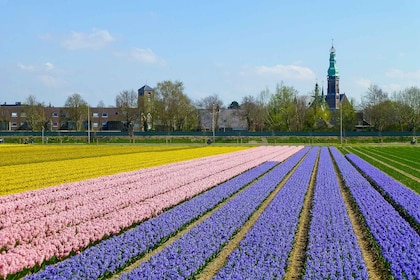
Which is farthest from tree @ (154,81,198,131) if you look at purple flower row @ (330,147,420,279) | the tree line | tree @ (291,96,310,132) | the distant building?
purple flower row @ (330,147,420,279)

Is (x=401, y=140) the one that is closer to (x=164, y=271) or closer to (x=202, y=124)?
(x=202, y=124)

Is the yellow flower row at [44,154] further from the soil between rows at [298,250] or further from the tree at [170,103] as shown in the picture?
the tree at [170,103]

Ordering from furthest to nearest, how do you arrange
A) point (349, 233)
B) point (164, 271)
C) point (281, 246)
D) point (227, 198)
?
point (227, 198)
point (349, 233)
point (281, 246)
point (164, 271)

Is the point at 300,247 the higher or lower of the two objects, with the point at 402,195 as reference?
lower

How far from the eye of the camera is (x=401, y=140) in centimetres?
9112

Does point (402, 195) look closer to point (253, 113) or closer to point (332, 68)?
point (253, 113)

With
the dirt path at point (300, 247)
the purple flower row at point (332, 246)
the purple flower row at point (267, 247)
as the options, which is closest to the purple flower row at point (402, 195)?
the purple flower row at point (332, 246)

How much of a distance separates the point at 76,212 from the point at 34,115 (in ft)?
375

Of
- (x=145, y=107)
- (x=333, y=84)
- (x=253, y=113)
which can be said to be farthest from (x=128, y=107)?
(x=333, y=84)

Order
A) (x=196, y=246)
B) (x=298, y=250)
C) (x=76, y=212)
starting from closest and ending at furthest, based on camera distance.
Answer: (x=196, y=246)
(x=298, y=250)
(x=76, y=212)

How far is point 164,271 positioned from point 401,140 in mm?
91155

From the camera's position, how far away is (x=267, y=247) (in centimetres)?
953

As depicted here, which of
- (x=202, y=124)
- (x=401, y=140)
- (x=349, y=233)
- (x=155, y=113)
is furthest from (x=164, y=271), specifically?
(x=202, y=124)

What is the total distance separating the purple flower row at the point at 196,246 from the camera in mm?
7906
